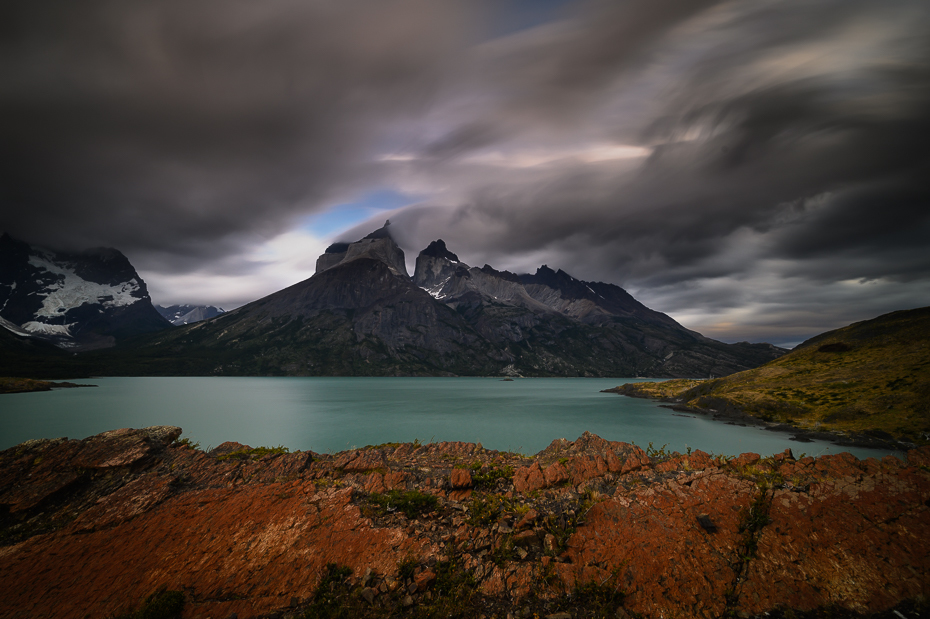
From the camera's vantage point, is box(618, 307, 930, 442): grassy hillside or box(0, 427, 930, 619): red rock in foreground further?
box(618, 307, 930, 442): grassy hillside

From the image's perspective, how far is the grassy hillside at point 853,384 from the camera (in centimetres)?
4175

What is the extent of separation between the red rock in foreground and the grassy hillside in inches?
1940

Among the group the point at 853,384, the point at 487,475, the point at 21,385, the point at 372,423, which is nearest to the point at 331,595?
the point at 487,475

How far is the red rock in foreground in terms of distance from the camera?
757 centimetres

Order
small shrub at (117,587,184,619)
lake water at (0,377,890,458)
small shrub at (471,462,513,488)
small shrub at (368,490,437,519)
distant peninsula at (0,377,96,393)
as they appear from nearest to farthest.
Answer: small shrub at (117,587,184,619) → small shrub at (368,490,437,519) → small shrub at (471,462,513,488) → lake water at (0,377,890,458) → distant peninsula at (0,377,96,393)

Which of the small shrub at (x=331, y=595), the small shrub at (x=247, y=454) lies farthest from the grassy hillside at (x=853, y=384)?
the small shrub at (x=247, y=454)

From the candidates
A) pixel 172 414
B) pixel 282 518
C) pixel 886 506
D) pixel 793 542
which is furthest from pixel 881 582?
pixel 172 414

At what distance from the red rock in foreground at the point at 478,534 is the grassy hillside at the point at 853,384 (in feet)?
162

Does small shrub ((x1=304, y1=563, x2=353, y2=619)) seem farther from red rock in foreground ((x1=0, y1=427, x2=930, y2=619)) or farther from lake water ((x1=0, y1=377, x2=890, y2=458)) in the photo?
lake water ((x1=0, y1=377, x2=890, y2=458))

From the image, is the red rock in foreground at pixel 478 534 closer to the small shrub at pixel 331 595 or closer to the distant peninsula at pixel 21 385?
the small shrub at pixel 331 595

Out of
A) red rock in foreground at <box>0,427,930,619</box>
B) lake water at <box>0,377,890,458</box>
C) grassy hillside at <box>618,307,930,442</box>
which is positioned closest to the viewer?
red rock in foreground at <box>0,427,930,619</box>

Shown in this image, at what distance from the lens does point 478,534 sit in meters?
9.14

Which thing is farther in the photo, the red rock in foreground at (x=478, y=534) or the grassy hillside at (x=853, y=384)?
the grassy hillside at (x=853, y=384)

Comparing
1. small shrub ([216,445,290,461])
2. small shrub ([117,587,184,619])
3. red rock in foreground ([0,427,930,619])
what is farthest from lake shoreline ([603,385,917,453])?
small shrub ([117,587,184,619])
